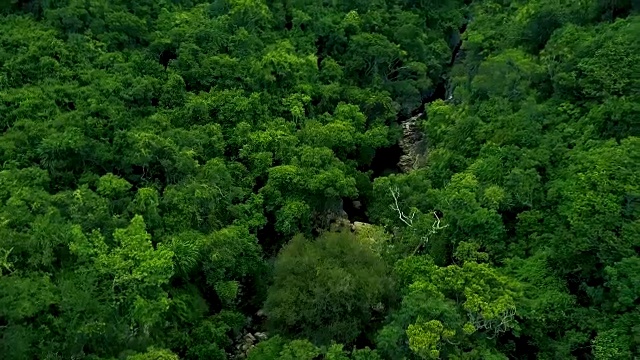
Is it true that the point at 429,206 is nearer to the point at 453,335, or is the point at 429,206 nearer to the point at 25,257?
the point at 453,335

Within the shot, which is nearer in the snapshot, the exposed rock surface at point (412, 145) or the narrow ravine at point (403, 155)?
the narrow ravine at point (403, 155)

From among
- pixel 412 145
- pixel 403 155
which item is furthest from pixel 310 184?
pixel 412 145

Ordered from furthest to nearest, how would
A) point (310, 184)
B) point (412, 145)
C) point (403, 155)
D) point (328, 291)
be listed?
point (412, 145) < point (403, 155) < point (310, 184) < point (328, 291)

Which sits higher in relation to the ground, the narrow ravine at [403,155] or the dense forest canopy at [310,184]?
the dense forest canopy at [310,184]

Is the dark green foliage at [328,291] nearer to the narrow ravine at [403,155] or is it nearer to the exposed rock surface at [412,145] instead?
the narrow ravine at [403,155]

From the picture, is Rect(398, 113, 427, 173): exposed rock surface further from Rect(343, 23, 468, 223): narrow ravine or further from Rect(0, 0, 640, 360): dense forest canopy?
Rect(0, 0, 640, 360): dense forest canopy

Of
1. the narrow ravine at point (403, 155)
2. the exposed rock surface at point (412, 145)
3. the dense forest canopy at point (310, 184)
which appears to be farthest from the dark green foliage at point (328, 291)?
the exposed rock surface at point (412, 145)

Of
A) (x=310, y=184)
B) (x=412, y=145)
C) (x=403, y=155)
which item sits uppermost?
(x=310, y=184)

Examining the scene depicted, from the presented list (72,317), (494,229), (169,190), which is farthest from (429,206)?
(72,317)

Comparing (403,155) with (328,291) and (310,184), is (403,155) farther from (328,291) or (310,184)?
(328,291)
